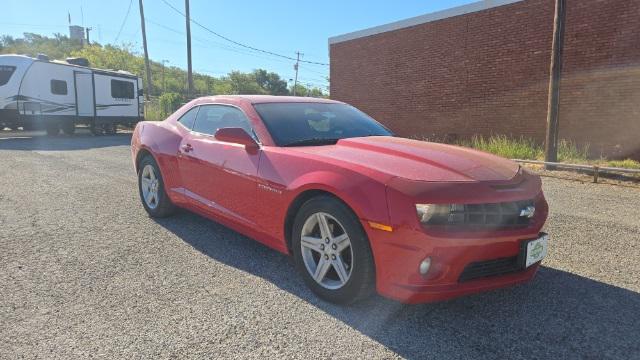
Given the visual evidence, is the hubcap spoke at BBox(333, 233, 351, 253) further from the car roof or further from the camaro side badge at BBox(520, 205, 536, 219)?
the car roof

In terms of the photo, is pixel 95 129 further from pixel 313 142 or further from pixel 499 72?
pixel 313 142

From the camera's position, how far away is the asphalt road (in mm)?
2455

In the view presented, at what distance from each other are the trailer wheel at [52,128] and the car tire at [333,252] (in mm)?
17875

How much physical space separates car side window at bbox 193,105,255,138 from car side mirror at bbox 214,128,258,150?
0.53 ft

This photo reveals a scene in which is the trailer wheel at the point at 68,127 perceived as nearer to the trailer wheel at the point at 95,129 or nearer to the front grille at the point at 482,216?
the trailer wheel at the point at 95,129

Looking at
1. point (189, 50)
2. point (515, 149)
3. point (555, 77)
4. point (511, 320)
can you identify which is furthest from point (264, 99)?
point (189, 50)

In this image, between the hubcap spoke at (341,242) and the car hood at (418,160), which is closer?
the car hood at (418,160)

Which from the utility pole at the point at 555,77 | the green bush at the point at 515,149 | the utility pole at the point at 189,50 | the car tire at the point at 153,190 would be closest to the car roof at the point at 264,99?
the car tire at the point at 153,190

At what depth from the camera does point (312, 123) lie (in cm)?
389

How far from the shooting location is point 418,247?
2.49m

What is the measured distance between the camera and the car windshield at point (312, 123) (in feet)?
11.9

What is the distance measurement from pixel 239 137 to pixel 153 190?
2034 millimetres

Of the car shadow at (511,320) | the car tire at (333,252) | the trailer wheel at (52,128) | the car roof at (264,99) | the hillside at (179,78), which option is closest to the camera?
the car shadow at (511,320)

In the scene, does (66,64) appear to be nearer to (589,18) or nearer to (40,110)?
(40,110)
